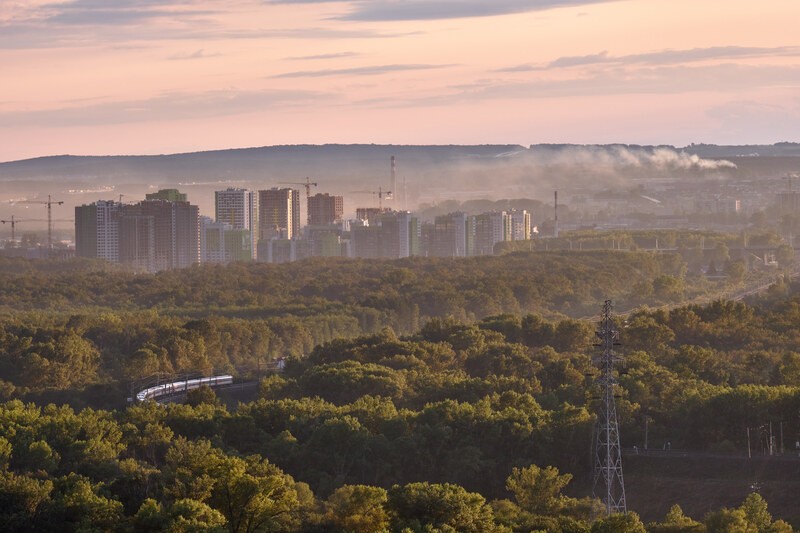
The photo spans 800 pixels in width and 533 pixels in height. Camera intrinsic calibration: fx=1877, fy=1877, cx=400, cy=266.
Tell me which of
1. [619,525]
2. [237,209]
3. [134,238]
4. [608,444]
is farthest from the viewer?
[237,209]

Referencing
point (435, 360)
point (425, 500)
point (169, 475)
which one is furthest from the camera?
point (435, 360)

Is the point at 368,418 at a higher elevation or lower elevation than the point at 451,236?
higher

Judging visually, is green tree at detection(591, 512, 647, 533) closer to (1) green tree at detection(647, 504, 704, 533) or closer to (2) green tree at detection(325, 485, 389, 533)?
(1) green tree at detection(647, 504, 704, 533)

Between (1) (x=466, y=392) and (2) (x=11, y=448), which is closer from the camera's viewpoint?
(2) (x=11, y=448)

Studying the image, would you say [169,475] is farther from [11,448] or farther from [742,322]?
[742,322]

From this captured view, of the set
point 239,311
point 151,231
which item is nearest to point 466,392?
point 239,311

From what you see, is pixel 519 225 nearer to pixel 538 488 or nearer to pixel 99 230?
pixel 99 230

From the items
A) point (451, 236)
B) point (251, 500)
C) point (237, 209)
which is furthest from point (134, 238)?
point (251, 500)
